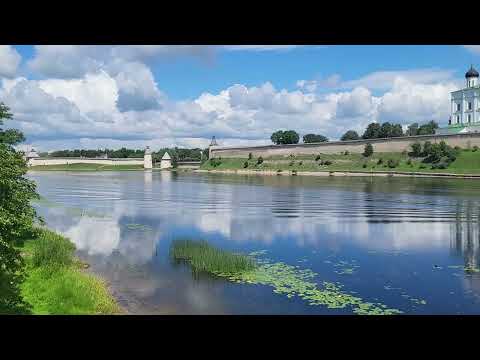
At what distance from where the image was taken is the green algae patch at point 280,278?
11.3 metres

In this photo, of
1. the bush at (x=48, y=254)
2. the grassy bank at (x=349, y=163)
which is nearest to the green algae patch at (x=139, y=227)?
the bush at (x=48, y=254)

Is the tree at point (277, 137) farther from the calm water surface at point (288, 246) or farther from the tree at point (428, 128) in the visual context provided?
the calm water surface at point (288, 246)

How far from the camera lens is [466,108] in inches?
3984

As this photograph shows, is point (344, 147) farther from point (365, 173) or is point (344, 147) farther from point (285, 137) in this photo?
point (285, 137)

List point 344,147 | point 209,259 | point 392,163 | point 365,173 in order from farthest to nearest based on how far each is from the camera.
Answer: point 344,147
point 392,163
point 365,173
point 209,259

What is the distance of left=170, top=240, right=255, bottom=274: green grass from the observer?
47.5 feet

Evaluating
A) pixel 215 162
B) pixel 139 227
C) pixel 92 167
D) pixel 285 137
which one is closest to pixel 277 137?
pixel 285 137

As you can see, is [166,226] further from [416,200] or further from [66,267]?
[416,200]

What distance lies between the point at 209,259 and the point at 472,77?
347ft

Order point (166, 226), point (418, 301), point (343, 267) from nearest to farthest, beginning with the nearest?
1. point (418, 301)
2. point (343, 267)
3. point (166, 226)
